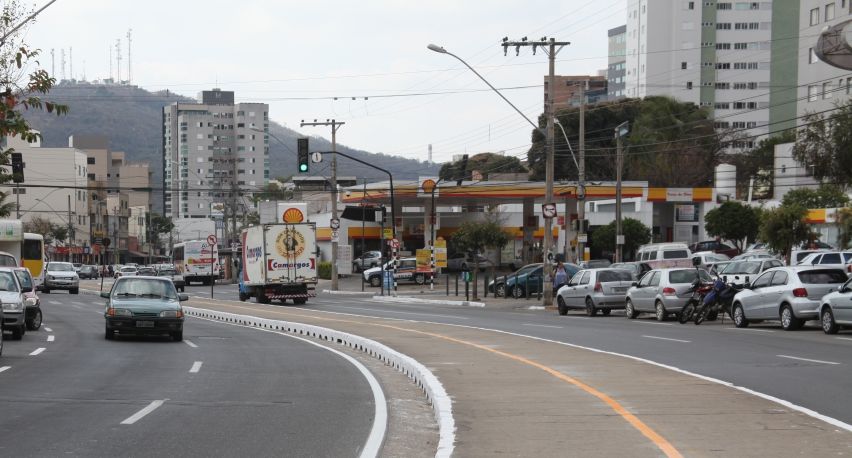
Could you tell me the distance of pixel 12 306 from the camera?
24656 millimetres

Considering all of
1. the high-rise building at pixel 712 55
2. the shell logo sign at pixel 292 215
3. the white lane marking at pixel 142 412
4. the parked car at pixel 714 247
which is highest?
the high-rise building at pixel 712 55

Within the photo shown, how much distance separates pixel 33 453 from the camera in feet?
31.8

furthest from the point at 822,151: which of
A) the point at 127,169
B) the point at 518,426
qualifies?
the point at 127,169

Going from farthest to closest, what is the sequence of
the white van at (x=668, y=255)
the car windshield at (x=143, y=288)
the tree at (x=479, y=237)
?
the tree at (x=479, y=237) < the white van at (x=668, y=255) < the car windshield at (x=143, y=288)

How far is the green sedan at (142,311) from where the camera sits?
81.4ft

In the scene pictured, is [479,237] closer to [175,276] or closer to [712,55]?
[175,276]

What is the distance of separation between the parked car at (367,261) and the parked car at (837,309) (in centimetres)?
5641

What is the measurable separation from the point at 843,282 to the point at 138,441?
798 inches

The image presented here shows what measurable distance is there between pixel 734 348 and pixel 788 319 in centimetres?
622

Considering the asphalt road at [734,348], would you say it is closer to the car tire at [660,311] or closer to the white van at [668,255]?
the car tire at [660,311]

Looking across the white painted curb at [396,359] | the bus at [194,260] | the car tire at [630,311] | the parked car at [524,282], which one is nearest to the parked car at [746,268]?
the car tire at [630,311]

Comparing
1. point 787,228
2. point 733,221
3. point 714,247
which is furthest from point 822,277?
point 733,221

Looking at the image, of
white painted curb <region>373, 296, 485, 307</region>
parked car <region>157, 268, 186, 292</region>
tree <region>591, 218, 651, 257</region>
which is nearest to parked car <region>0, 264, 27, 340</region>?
white painted curb <region>373, 296, 485, 307</region>

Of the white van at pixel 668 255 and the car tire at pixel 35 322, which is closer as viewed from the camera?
the car tire at pixel 35 322
